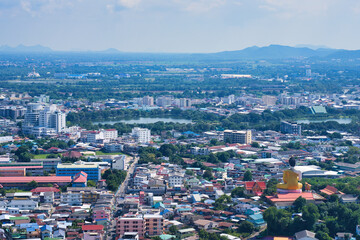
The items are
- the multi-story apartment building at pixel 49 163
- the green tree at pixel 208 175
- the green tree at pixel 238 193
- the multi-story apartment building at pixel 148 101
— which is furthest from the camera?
the multi-story apartment building at pixel 148 101

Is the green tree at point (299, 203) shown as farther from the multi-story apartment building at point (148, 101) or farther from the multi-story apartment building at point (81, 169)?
the multi-story apartment building at point (148, 101)

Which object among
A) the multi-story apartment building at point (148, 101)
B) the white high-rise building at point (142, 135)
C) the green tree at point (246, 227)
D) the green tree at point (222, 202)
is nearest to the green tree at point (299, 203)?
the green tree at point (246, 227)

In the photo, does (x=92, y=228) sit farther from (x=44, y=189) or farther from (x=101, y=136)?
(x=101, y=136)

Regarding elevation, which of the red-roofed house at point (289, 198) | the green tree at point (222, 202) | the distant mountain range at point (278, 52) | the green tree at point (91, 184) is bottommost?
the distant mountain range at point (278, 52)

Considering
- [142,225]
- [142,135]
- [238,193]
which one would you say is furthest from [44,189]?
[142,135]

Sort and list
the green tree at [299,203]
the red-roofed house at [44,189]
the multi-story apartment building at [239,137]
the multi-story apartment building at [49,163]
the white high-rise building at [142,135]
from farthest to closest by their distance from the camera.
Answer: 1. the white high-rise building at [142,135]
2. the multi-story apartment building at [239,137]
3. the multi-story apartment building at [49,163]
4. the red-roofed house at [44,189]
5. the green tree at [299,203]

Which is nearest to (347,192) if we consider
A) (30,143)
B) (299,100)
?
(30,143)

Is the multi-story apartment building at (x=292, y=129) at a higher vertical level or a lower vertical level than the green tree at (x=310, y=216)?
lower

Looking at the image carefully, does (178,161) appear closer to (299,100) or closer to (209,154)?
(209,154)
